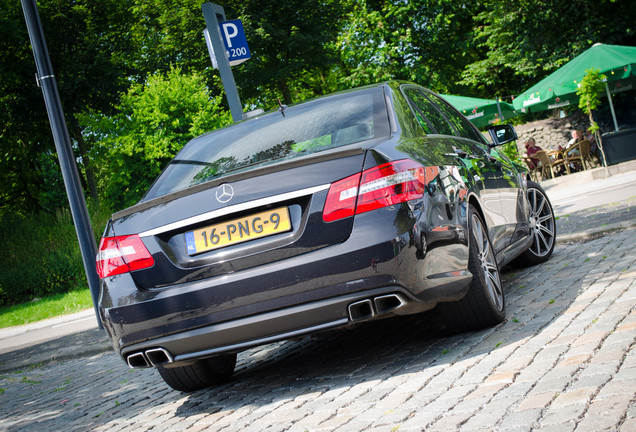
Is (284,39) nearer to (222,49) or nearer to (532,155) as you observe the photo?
(532,155)

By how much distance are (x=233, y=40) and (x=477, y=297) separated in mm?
5570

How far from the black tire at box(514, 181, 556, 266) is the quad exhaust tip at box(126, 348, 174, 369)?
381 centimetres

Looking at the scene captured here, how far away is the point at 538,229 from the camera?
663 cm

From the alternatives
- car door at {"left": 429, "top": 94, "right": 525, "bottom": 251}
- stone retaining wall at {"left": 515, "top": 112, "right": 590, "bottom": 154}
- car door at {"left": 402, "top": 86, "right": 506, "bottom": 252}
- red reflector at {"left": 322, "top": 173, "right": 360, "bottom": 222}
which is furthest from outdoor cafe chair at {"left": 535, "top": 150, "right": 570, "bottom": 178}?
red reflector at {"left": 322, "top": 173, "right": 360, "bottom": 222}

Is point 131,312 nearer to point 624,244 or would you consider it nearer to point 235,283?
point 235,283

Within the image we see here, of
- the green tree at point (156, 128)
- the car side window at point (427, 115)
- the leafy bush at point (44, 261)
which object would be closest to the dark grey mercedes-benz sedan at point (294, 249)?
the car side window at point (427, 115)

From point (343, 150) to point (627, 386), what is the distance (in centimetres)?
174

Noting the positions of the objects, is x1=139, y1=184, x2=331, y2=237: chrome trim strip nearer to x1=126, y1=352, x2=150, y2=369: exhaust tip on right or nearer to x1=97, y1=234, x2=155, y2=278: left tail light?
x1=97, y1=234, x2=155, y2=278: left tail light

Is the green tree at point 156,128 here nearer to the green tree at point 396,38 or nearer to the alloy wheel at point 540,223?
the alloy wheel at point 540,223

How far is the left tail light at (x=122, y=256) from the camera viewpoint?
3.80 meters

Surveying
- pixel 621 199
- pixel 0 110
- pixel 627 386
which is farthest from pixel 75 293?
pixel 627 386

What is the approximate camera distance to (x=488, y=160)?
544 cm

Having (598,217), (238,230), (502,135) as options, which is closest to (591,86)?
(598,217)

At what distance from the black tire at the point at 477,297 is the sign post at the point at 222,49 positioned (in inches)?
177
